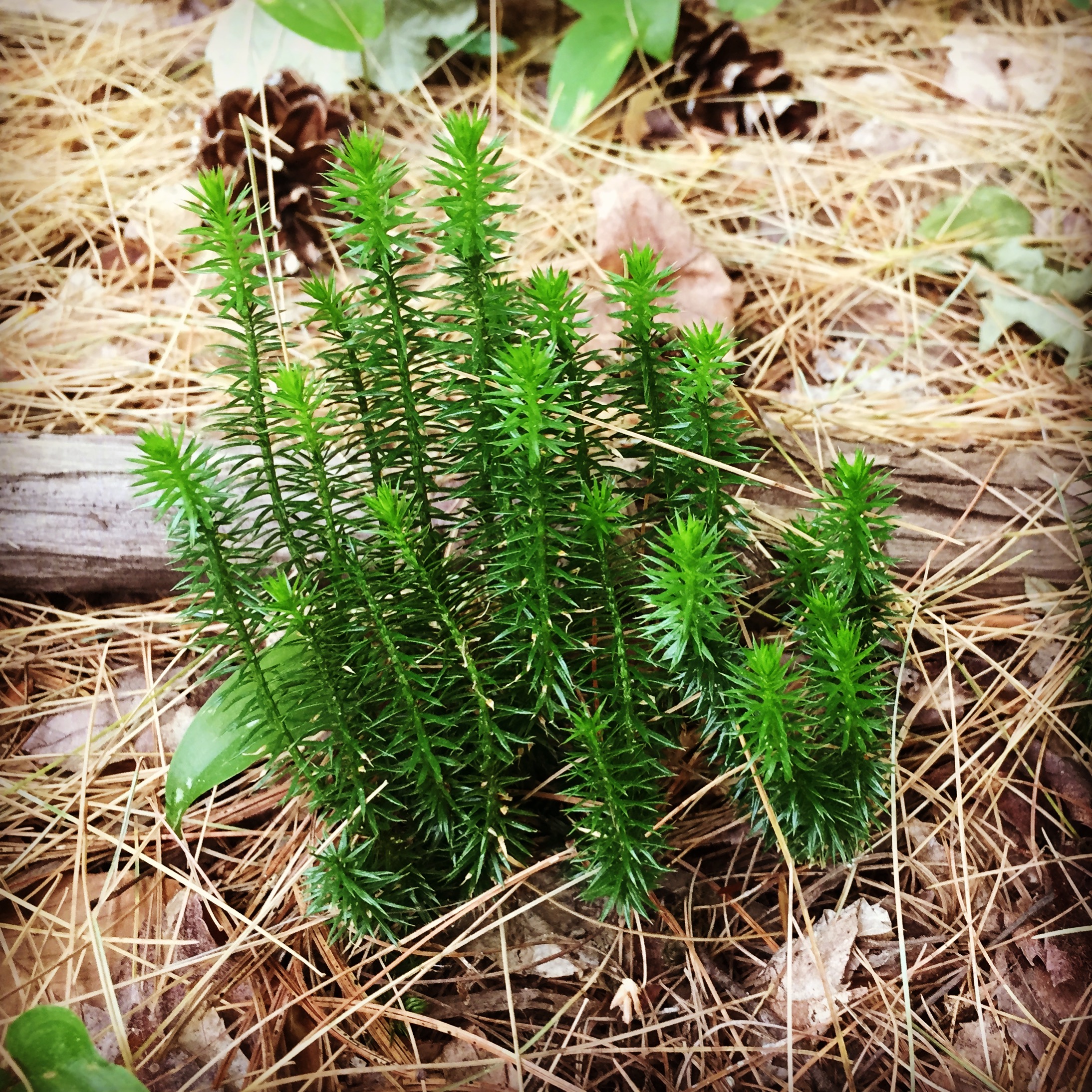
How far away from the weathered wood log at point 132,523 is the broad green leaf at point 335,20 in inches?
51.5

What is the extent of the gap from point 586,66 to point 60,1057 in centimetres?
264

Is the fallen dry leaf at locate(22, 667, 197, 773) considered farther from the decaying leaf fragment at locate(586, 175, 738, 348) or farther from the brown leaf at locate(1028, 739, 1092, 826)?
the brown leaf at locate(1028, 739, 1092, 826)

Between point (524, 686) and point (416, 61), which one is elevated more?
point (416, 61)

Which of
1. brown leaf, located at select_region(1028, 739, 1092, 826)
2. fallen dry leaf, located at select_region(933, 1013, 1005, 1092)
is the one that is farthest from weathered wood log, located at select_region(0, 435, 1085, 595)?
fallen dry leaf, located at select_region(933, 1013, 1005, 1092)

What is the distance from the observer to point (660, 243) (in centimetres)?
220

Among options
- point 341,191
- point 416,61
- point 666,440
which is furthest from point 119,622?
point 416,61

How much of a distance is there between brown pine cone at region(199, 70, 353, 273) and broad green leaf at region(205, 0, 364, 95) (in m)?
0.11

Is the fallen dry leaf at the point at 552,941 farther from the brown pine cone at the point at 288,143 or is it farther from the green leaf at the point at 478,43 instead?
the green leaf at the point at 478,43

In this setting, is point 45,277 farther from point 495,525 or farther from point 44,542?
point 495,525

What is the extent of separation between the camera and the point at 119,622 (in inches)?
71.7

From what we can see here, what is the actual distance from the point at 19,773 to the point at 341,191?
4.18ft

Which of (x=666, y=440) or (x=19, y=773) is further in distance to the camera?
(x=19, y=773)

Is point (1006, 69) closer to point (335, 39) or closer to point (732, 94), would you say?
point (732, 94)

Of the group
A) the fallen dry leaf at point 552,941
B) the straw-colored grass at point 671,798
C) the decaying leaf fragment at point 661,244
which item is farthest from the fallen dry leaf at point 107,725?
the decaying leaf fragment at point 661,244
